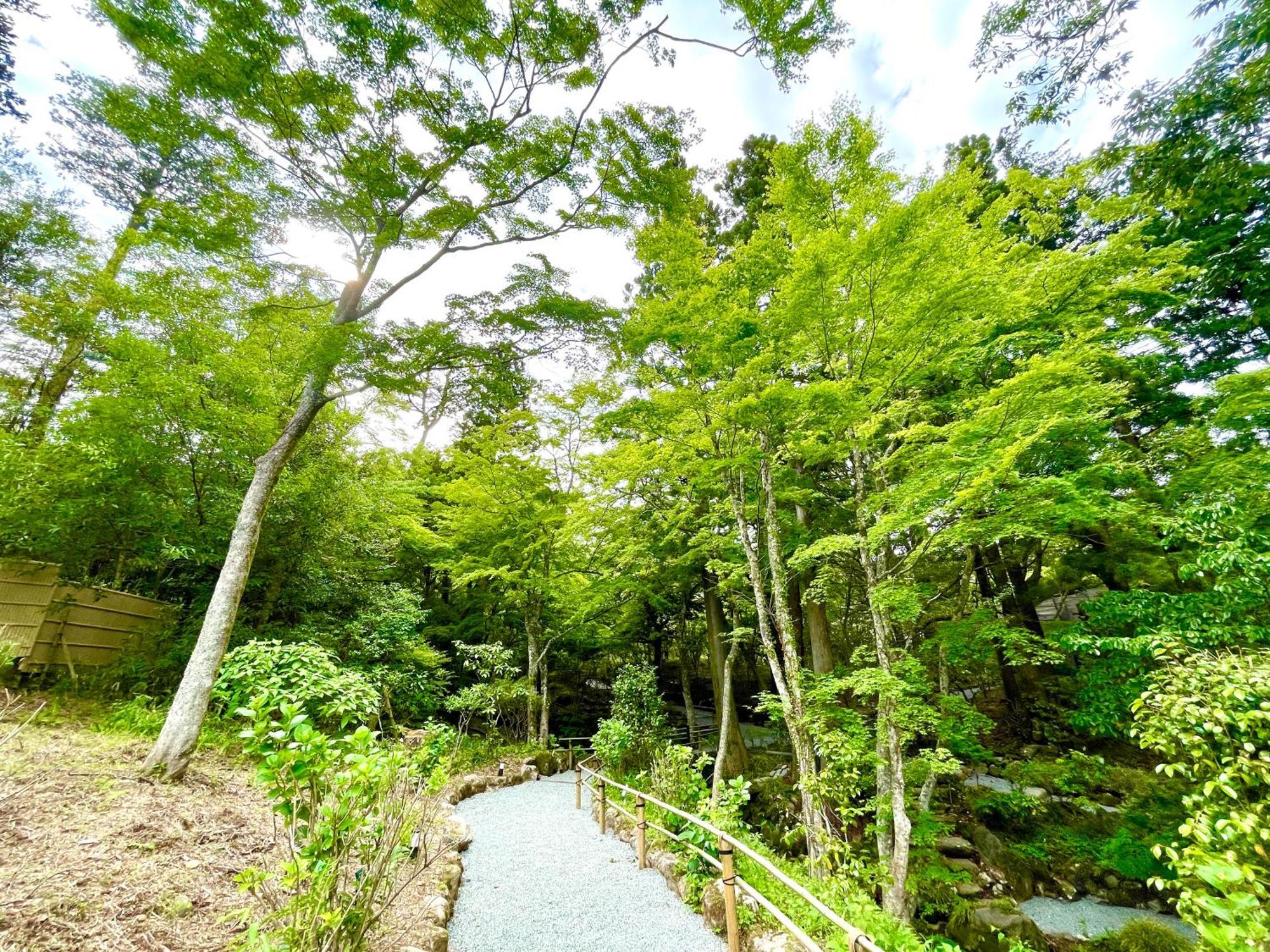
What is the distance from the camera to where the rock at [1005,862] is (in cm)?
665

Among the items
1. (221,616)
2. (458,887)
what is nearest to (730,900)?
(458,887)

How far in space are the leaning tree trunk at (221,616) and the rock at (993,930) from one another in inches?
352

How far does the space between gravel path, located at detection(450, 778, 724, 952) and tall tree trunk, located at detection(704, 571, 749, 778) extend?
114 inches

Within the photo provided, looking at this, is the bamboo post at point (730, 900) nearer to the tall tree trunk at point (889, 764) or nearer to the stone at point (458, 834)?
the tall tree trunk at point (889, 764)

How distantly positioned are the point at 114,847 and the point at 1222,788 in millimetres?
→ 6295

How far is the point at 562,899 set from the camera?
407 cm

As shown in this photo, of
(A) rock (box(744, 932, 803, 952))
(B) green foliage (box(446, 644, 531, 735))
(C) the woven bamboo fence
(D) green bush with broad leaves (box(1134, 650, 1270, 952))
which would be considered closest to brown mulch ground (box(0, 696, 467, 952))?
(C) the woven bamboo fence

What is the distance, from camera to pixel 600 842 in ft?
18.1

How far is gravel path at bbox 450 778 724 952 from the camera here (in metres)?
3.39

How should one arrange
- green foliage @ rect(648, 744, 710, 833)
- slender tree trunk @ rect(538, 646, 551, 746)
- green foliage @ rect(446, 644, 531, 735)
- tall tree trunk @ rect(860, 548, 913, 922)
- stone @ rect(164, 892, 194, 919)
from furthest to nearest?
1. slender tree trunk @ rect(538, 646, 551, 746)
2. green foliage @ rect(446, 644, 531, 735)
3. green foliage @ rect(648, 744, 710, 833)
4. tall tree trunk @ rect(860, 548, 913, 922)
5. stone @ rect(164, 892, 194, 919)

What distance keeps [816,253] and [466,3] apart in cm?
494

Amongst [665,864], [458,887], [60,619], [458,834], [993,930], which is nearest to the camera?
[458,887]

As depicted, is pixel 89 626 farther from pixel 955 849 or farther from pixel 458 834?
pixel 955 849

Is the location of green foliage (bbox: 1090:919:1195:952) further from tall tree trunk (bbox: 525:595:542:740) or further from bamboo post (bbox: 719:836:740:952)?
tall tree trunk (bbox: 525:595:542:740)
